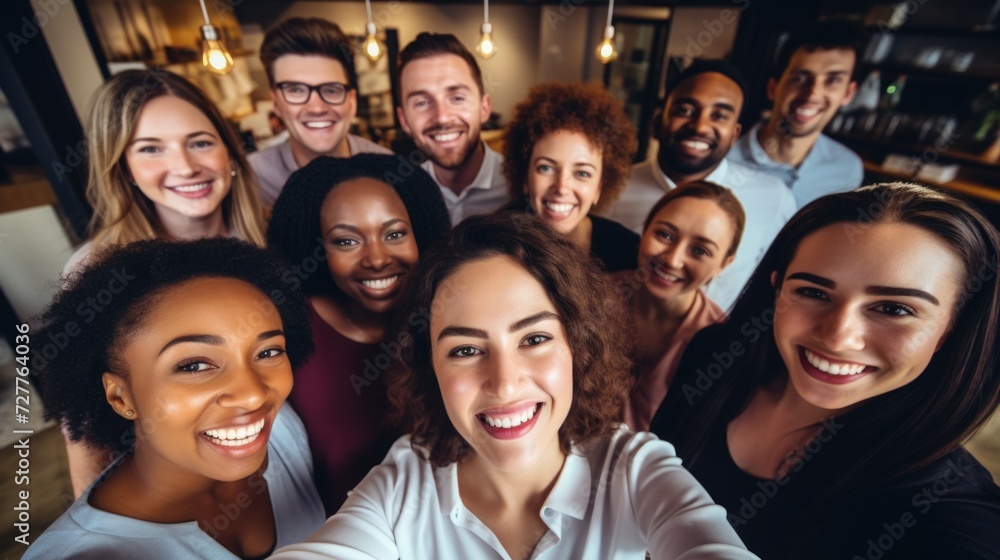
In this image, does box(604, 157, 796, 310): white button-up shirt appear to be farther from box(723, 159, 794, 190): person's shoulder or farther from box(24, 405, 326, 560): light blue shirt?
box(24, 405, 326, 560): light blue shirt

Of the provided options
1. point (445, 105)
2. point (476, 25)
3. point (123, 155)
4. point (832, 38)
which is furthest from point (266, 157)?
point (476, 25)

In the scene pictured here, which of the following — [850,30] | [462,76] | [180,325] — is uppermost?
[850,30]

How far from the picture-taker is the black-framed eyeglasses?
2.58 meters

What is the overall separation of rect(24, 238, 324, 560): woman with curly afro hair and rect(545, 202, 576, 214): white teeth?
141 cm

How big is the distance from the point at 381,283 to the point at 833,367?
1.71 meters

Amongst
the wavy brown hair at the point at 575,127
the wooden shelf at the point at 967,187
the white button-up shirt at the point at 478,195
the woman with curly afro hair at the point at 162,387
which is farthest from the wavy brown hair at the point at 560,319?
the wooden shelf at the point at 967,187

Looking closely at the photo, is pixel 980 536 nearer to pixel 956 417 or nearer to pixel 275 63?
pixel 956 417

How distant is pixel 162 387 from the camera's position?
3.83 feet

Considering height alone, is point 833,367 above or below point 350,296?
above

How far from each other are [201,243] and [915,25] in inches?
276

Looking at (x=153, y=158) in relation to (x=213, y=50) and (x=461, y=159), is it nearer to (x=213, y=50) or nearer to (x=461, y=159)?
(x=213, y=50)

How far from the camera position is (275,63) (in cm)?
258

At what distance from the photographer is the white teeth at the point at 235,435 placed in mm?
1237

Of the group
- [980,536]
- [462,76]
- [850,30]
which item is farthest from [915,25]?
[980,536]
